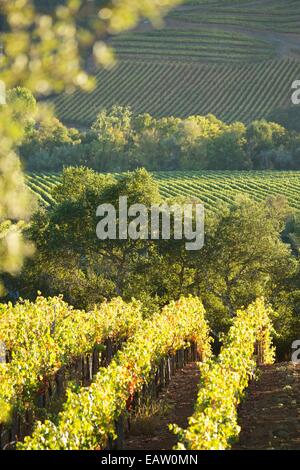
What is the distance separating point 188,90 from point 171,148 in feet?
102

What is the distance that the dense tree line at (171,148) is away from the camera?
3425 inches

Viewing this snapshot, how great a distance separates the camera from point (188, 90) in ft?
395

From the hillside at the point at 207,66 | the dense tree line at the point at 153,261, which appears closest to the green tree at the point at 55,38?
the dense tree line at the point at 153,261

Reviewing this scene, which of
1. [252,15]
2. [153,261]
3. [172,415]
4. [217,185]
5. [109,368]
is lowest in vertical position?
[172,415]

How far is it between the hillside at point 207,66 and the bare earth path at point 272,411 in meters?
93.1

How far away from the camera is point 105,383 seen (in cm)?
1163

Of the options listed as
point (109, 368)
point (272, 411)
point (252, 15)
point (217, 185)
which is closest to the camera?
point (109, 368)

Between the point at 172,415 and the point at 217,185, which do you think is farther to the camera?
the point at 217,185

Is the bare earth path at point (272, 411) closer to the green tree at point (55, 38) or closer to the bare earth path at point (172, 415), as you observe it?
the bare earth path at point (172, 415)

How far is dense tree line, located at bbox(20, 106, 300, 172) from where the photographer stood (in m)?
87.0

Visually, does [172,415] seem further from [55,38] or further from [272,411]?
[55,38]

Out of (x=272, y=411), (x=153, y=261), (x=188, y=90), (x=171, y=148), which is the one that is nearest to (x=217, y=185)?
(x=171, y=148)

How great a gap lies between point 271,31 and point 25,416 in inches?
5013
